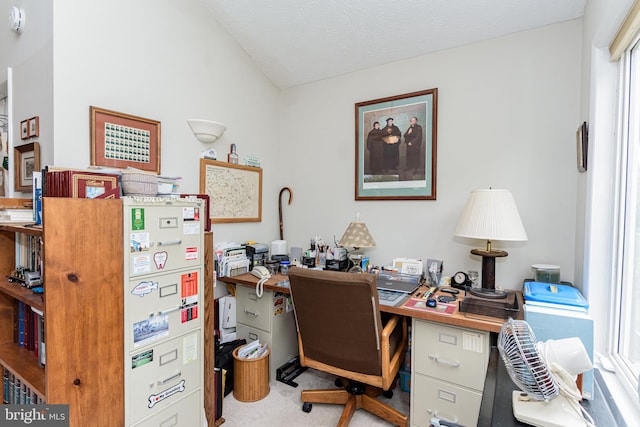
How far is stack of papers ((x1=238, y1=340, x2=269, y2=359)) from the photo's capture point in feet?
6.86

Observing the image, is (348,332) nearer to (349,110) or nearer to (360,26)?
(349,110)

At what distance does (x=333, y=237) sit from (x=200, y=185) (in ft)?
3.74

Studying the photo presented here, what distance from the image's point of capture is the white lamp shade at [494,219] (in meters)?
1.66

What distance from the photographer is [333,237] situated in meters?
2.70

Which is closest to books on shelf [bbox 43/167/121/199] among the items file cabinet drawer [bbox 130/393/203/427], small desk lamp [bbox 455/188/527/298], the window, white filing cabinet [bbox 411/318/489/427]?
file cabinet drawer [bbox 130/393/203/427]

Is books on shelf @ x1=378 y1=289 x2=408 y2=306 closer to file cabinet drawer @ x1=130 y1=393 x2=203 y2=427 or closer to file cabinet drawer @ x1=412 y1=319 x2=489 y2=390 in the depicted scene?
file cabinet drawer @ x1=412 y1=319 x2=489 y2=390

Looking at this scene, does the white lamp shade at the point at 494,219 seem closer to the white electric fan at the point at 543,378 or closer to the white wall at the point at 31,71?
the white electric fan at the point at 543,378

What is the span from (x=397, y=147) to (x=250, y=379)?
1.90 metres

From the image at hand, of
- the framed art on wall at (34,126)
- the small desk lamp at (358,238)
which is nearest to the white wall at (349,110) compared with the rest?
the framed art on wall at (34,126)

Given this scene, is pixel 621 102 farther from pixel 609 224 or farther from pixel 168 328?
pixel 168 328

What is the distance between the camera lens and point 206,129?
88.8 inches

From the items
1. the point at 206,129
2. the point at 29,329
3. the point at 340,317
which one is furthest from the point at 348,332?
the point at 206,129

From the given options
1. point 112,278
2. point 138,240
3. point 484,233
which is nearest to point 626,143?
point 484,233

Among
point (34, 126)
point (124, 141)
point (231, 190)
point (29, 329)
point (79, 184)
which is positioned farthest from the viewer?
point (231, 190)
